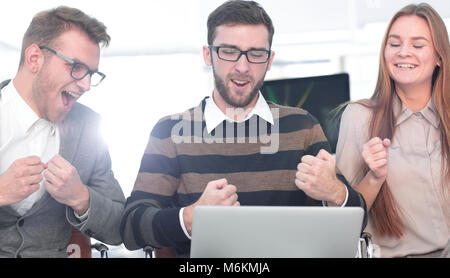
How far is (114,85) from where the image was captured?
4277 mm

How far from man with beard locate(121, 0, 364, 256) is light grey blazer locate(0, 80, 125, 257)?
0.44 feet

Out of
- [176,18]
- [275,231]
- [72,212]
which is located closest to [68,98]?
[72,212]

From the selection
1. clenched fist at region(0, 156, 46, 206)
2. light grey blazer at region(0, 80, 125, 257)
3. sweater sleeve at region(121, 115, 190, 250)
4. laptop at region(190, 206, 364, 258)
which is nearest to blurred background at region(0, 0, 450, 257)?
light grey blazer at region(0, 80, 125, 257)

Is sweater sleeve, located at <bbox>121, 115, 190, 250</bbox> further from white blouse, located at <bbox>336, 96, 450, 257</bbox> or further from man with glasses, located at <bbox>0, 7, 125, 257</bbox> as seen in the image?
white blouse, located at <bbox>336, 96, 450, 257</bbox>

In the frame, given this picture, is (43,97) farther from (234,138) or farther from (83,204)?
(234,138)

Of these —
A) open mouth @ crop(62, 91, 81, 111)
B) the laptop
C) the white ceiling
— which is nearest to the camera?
the laptop

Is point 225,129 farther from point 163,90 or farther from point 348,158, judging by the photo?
point 163,90

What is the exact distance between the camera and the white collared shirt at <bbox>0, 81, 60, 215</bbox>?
6.11 ft

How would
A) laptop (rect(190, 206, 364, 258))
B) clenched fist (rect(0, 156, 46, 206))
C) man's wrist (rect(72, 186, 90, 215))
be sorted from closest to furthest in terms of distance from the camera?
1. laptop (rect(190, 206, 364, 258))
2. clenched fist (rect(0, 156, 46, 206))
3. man's wrist (rect(72, 186, 90, 215))

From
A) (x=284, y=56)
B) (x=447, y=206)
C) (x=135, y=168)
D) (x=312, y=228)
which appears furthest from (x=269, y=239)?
(x=284, y=56)

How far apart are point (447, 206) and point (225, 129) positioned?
2.88ft

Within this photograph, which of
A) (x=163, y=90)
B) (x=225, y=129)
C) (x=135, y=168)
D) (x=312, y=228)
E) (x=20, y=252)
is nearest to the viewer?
(x=312, y=228)

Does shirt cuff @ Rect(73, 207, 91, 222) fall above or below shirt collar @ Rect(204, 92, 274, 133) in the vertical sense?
below

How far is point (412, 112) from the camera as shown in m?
2.00
